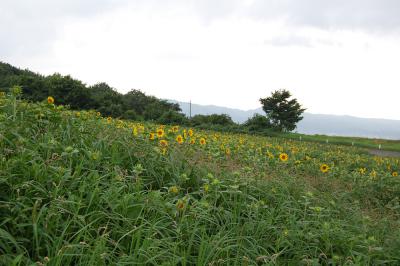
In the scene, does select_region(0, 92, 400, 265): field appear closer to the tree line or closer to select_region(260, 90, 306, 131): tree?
the tree line

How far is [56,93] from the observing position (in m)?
24.3

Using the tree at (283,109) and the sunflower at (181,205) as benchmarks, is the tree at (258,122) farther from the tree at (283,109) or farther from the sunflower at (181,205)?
the sunflower at (181,205)

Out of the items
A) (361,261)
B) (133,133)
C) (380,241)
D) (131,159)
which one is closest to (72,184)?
(131,159)

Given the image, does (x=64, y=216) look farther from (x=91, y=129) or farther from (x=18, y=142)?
(x=91, y=129)

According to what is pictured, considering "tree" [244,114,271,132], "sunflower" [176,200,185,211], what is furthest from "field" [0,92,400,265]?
"tree" [244,114,271,132]

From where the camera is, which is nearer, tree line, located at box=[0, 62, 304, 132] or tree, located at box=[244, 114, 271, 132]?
tree line, located at box=[0, 62, 304, 132]

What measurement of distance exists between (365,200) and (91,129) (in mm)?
3139

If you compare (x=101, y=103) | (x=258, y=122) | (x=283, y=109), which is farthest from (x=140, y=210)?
(x=283, y=109)

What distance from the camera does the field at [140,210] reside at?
1.79 m

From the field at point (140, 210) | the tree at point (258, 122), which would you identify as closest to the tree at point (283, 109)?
the tree at point (258, 122)

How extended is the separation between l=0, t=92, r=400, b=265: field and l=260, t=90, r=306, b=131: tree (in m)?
32.4

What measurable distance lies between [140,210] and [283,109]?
1353 inches

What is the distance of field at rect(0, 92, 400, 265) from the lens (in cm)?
179

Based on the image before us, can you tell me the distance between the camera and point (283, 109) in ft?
116
